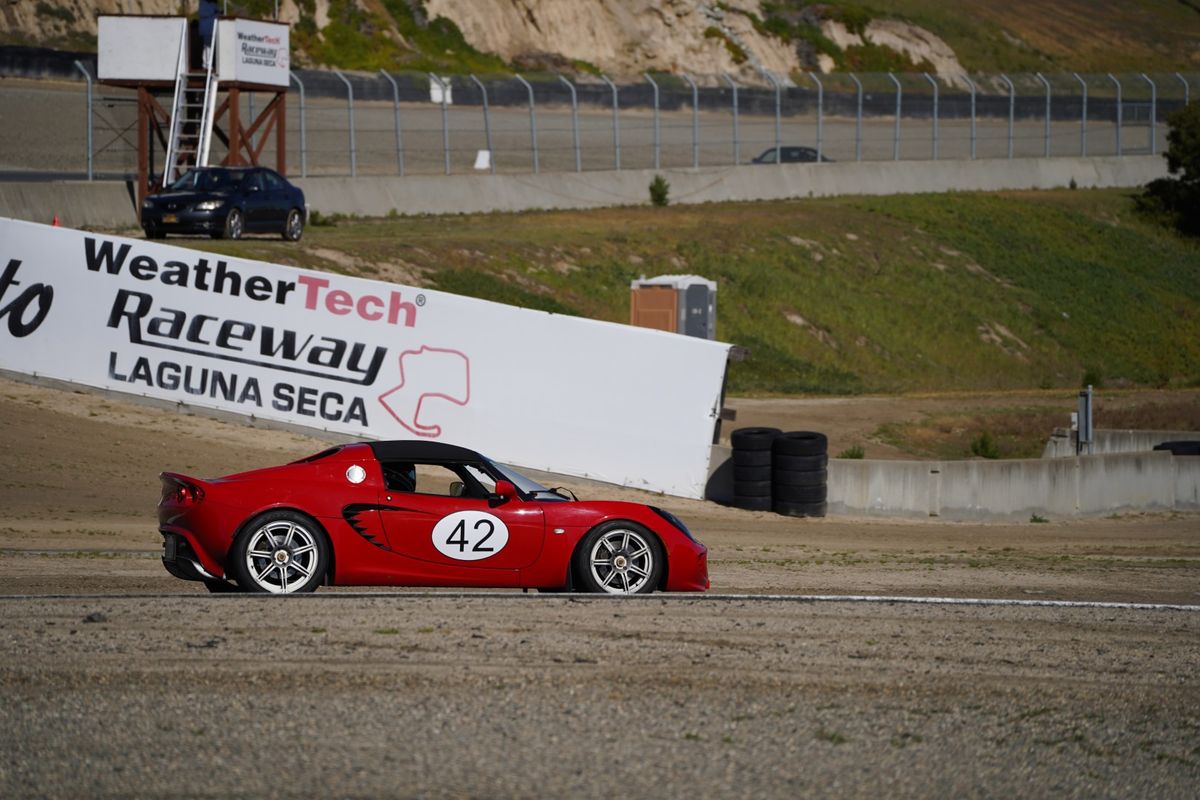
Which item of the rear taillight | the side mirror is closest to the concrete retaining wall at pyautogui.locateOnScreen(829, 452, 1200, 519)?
the side mirror

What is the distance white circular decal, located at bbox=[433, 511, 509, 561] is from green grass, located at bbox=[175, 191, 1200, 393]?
18137mm

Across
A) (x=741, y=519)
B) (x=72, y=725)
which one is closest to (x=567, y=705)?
(x=72, y=725)

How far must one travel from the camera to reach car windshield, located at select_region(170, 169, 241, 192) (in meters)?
31.0

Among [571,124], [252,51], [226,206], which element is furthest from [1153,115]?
[226,206]

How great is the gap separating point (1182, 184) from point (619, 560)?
4871 cm

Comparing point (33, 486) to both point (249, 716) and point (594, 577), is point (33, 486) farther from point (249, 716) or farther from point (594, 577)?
point (249, 716)

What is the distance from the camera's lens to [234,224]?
30.9m

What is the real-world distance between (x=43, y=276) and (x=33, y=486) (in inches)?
180

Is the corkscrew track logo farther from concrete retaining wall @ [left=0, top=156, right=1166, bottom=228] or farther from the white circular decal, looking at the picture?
concrete retaining wall @ [left=0, top=156, right=1166, bottom=228]

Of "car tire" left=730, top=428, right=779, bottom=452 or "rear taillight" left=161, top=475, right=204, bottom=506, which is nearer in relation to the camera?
"rear taillight" left=161, top=475, right=204, bottom=506

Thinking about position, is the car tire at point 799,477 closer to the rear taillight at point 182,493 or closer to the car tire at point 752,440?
the car tire at point 752,440

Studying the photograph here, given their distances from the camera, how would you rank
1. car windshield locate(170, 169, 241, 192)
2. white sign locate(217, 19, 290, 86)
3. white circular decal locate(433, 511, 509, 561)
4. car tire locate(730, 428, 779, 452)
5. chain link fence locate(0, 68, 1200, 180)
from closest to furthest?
white circular decal locate(433, 511, 509, 561), car tire locate(730, 428, 779, 452), car windshield locate(170, 169, 241, 192), white sign locate(217, 19, 290, 86), chain link fence locate(0, 68, 1200, 180)

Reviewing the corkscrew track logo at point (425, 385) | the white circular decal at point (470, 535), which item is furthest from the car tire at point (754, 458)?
the white circular decal at point (470, 535)

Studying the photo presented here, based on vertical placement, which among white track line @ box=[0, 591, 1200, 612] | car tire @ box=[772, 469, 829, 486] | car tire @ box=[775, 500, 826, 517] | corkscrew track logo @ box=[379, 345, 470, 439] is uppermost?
corkscrew track logo @ box=[379, 345, 470, 439]
